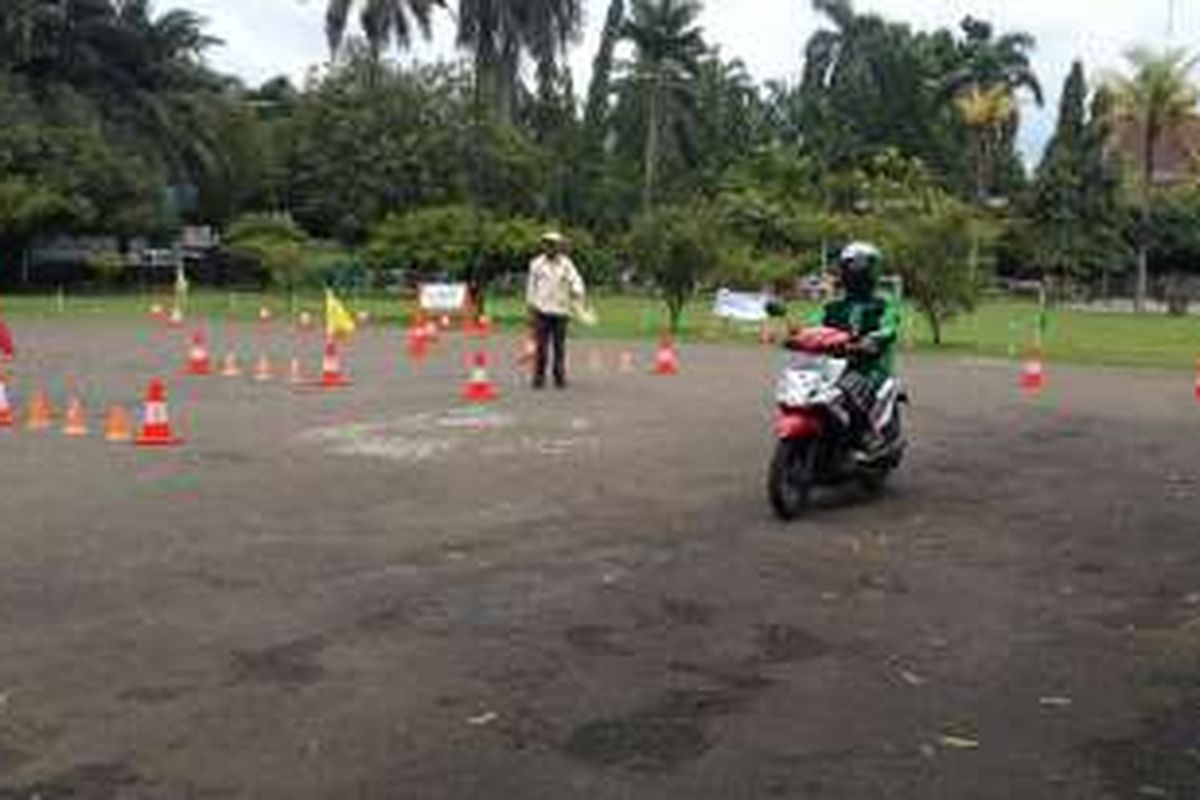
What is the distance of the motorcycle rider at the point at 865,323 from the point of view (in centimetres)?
1279

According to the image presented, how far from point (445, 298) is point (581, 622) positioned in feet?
111

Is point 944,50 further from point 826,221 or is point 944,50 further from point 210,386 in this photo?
point 210,386

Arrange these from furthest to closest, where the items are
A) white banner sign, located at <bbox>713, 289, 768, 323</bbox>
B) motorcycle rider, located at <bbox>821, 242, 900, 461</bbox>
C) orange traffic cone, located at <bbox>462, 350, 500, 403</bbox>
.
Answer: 1. white banner sign, located at <bbox>713, 289, 768, 323</bbox>
2. orange traffic cone, located at <bbox>462, 350, 500, 403</bbox>
3. motorcycle rider, located at <bbox>821, 242, 900, 461</bbox>

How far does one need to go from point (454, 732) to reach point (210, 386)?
50.6 ft

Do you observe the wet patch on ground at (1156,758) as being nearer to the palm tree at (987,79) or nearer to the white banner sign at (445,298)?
the white banner sign at (445,298)

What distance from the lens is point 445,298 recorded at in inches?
1662

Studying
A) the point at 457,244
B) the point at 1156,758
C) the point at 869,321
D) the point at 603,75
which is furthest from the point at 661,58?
the point at 1156,758

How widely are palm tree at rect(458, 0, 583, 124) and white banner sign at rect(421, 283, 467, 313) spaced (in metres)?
23.5

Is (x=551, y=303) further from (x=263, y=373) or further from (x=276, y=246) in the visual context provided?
(x=276, y=246)

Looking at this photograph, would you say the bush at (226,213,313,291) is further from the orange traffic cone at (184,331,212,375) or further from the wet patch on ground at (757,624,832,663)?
the wet patch on ground at (757,624,832,663)

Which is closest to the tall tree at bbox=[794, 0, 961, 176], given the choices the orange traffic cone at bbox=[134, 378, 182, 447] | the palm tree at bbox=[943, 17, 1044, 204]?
the palm tree at bbox=[943, 17, 1044, 204]

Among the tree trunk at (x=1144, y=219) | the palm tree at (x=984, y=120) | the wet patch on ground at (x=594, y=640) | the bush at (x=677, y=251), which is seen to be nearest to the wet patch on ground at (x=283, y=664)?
the wet patch on ground at (x=594, y=640)

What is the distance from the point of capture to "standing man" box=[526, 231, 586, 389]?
858 inches

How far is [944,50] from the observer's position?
300ft
